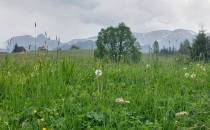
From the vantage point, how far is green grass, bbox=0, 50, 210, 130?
450 centimetres

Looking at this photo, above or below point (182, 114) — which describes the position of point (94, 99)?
above

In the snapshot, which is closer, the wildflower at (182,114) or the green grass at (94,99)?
the green grass at (94,99)

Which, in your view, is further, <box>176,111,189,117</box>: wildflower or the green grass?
<box>176,111,189,117</box>: wildflower

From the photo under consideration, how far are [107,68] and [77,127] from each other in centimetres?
357

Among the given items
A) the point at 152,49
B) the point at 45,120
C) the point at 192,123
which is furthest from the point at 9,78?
the point at 152,49

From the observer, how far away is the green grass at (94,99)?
450 centimetres

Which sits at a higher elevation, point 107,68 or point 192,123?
point 107,68

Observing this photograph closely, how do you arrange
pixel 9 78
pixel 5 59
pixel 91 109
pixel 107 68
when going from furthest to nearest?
pixel 107 68
pixel 5 59
pixel 9 78
pixel 91 109

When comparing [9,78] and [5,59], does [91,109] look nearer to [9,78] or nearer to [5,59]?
[9,78]

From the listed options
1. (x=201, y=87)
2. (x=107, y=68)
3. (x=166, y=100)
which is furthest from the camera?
(x=107, y=68)

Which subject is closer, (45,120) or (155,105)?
(45,120)

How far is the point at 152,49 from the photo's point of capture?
8.45 meters

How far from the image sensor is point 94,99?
5.21 metres

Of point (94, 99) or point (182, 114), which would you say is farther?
point (94, 99)
